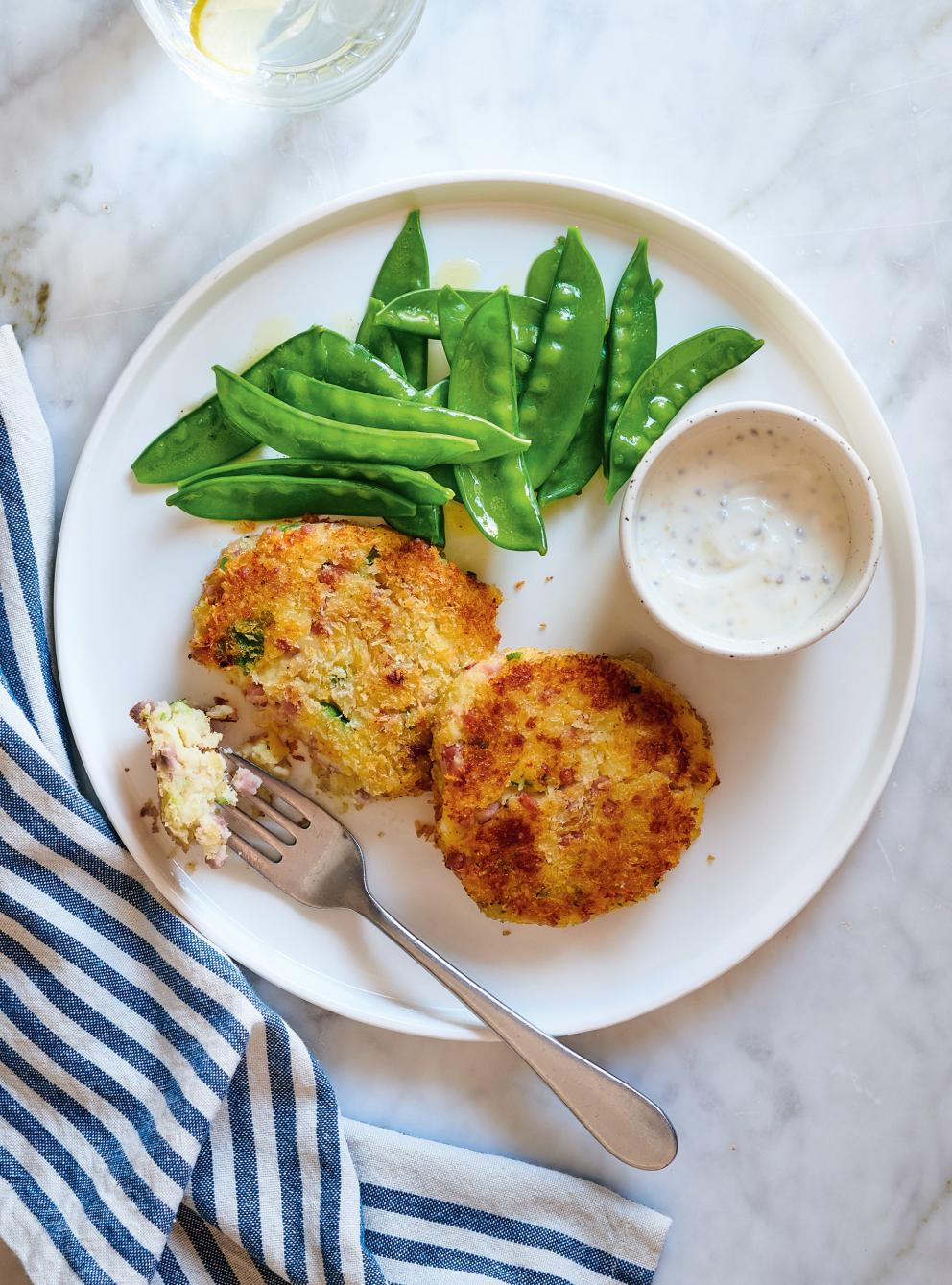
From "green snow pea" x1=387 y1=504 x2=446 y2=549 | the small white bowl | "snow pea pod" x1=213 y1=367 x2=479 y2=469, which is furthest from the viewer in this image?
"green snow pea" x1=387 y1=504 x2=446 y2=549

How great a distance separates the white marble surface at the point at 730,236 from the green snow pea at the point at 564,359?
40 centimetres

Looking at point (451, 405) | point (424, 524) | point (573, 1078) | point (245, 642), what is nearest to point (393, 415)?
point (451, 405)

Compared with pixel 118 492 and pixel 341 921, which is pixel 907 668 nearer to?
pixel 341 921

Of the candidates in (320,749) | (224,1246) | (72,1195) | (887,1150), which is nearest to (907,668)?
(887,1150)

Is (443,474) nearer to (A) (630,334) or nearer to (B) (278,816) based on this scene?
(A) (630,334)

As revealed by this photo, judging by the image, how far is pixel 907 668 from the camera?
2.58m

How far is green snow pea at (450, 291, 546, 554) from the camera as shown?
241 cm

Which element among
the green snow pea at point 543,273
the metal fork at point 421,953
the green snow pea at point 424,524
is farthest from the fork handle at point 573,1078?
the green snow pea at point 543,273

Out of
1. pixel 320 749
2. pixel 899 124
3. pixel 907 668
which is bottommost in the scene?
pixel 320 749

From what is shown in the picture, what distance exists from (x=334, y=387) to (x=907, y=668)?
1.60 metres

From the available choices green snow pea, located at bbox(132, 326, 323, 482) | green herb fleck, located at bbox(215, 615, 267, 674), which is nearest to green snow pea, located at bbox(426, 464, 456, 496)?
green snow pea, located at bbox(132, 326, 323, 482)

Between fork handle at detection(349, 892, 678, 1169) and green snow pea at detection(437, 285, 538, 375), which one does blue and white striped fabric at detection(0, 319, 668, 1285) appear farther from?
green snow pea at detection(437, 285, 538, 375)

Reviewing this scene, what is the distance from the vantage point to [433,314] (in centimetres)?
250

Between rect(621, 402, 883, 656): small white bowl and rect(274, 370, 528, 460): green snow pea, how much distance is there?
35 centimetres
